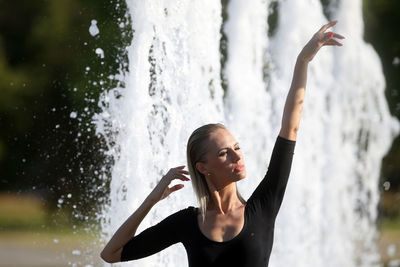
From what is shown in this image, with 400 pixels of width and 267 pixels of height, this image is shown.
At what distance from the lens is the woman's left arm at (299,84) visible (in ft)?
7.54

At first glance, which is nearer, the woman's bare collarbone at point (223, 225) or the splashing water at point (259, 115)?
the woman's bare collarbone at point (223, 225)

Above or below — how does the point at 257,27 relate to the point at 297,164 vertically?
above

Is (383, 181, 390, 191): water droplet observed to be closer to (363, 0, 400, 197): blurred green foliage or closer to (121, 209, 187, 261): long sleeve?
(363, 0, 400, 197): blurred green foliage

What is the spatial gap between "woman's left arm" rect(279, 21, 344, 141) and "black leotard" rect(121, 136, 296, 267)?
1.6 inches

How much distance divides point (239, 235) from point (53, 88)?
13.9m

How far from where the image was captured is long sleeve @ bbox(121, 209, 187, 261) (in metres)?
2.24

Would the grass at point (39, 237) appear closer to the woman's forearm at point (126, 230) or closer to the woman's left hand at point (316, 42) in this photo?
the woman's forearm at point (126, 230)

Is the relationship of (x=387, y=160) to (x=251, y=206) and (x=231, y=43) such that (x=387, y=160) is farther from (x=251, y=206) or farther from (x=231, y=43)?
(x=251, y=206)

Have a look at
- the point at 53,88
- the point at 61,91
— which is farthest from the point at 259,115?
the point at 53,88

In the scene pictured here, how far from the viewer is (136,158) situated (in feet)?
16.3

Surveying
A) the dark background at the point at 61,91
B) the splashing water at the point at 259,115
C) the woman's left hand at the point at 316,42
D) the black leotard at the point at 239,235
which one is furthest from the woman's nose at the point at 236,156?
the dark background at the point at 61,91

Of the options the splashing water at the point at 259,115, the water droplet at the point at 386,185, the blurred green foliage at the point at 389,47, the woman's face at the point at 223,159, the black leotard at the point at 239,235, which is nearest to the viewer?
the black leotard at the point at 239,235

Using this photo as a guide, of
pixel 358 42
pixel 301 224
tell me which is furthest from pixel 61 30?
pixel 301 224

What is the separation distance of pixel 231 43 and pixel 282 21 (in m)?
0.70
